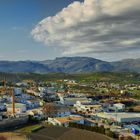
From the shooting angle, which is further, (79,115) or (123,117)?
(79,115)

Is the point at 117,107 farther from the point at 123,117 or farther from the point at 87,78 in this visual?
the point at 87,78

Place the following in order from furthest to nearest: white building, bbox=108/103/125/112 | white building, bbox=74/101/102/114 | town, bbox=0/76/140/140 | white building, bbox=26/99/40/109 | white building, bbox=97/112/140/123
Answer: white building, bbox=26/99/40/109 → white building, bbox=108/103/125/112 → white building, bbox=74/101/102/114 → white building, bbox=97/112/140/123 → town, bbox=0/76/140/140

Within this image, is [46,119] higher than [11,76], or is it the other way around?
[11,76]

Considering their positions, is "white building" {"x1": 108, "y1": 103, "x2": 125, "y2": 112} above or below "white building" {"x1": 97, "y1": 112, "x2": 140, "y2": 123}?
above

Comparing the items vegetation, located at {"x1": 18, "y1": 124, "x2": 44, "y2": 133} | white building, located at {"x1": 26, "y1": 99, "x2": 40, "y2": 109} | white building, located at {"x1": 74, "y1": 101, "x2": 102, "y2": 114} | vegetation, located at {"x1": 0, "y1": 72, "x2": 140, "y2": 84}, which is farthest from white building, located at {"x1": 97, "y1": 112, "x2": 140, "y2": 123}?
vegetation, located at {"x1": 0, "y1": 72, "x2": 140, "y2": 84}

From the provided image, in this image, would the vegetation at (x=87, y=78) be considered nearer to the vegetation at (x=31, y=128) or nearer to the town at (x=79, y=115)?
the town at (x=79, y=115)

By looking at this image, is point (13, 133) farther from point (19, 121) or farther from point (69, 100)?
point (69, 100)

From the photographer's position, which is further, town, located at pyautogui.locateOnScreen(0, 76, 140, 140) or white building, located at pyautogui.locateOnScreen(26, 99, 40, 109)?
white building, located at pyautogui.locateOnScreen(26, 99, 40, 109)

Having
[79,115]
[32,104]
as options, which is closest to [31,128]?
[79,115]

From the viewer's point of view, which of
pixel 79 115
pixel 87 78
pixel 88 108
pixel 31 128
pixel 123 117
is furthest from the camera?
pixel 87 78

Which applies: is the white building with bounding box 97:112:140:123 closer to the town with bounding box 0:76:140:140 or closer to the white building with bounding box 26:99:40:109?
the town with bounding box 0:76:140:140

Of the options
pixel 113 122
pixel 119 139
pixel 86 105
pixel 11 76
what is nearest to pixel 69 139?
pixel 119 139
